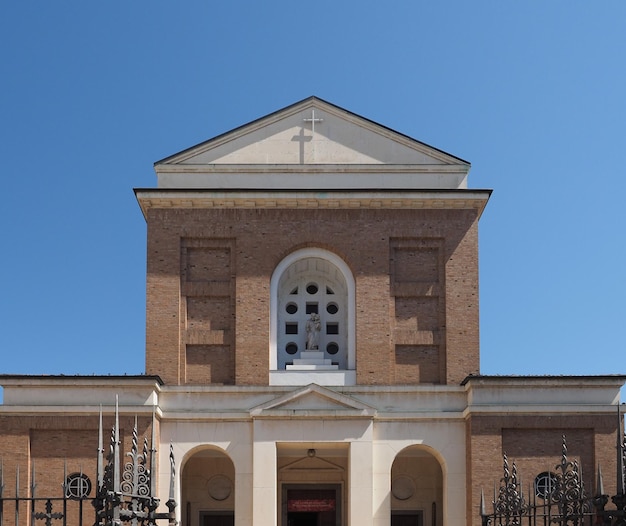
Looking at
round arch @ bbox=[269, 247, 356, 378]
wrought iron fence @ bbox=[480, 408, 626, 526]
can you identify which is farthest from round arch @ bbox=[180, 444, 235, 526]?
wrought iron fence @ bbox=[480, 408, 626, 526]

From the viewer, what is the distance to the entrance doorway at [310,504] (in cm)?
3781

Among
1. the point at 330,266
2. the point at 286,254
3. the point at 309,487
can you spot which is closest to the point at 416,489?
the point at 309,487

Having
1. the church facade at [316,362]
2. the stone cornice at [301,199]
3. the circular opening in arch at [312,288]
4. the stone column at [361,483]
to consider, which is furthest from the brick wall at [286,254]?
the stone column at [361,483]

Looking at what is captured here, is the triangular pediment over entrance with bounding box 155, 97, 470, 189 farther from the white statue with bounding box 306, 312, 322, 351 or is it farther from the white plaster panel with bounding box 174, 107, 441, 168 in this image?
the white statue with bounding box 306, 312, 322, 351

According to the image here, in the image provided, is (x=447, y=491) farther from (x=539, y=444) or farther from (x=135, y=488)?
(x=135, y=488)

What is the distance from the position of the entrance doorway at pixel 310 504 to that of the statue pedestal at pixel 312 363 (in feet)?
15.2

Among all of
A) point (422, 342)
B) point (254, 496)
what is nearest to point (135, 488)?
point (254, 496)

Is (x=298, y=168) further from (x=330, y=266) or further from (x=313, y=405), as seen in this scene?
(x=313, y=405)

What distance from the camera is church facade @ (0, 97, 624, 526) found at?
34312 millimetres

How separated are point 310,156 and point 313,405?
28.4 ft

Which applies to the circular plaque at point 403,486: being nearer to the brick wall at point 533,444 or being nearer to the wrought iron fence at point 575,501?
the brick wall at point 533,444

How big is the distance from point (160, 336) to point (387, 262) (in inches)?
310

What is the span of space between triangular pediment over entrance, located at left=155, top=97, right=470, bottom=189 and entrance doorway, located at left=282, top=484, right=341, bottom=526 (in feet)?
34.5

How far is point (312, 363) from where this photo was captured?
119 ft
